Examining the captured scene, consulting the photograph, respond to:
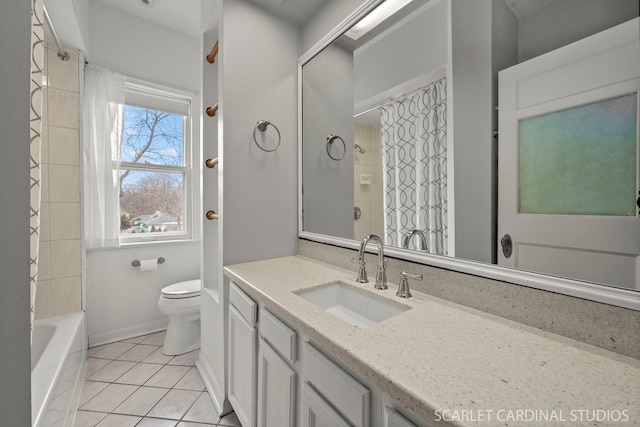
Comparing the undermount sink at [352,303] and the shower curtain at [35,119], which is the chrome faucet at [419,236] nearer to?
the undermount sink at [352,303]

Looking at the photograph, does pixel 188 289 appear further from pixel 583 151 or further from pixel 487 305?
pixel 583 151

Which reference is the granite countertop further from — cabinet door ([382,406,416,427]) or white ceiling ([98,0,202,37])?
white ceiling ([98,0,202,37])

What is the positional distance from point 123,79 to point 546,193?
2.96 m

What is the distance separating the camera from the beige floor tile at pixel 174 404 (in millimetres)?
1526

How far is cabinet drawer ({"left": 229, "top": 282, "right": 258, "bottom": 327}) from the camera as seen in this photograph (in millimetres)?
1181

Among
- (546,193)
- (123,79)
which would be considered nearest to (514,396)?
(546,193)

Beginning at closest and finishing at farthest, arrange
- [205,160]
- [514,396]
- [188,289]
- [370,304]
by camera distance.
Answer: [514,396] < [370,304] < [205,160] < [188,289]

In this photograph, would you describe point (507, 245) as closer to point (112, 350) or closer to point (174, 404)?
point (174, 404)

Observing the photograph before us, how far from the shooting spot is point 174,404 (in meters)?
1.60

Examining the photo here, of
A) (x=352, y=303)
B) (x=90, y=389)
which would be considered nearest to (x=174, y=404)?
(x=90, y=389)

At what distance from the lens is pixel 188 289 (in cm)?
221

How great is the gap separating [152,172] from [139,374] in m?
1.71

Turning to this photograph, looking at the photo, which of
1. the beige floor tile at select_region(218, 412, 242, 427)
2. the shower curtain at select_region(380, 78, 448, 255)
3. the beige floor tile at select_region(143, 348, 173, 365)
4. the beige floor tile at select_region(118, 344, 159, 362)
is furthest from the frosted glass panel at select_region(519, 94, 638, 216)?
the beige floor tile at select_region(118, 344, 159, 362)

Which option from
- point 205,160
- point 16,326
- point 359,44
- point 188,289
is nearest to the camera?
point 16,326
